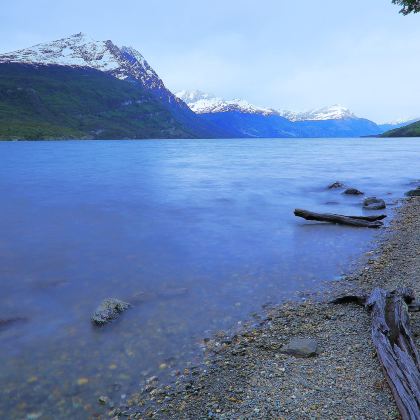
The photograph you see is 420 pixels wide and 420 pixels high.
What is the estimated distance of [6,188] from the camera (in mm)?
45000

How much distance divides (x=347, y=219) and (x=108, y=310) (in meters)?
16.8

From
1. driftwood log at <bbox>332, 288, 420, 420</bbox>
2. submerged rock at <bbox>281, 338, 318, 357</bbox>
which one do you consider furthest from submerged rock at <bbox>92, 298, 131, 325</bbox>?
driftwood log at <bbox>332, 288, 420, 420</bbox>

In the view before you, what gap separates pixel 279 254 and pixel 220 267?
132 inches

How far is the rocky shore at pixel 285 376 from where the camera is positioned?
283 inches

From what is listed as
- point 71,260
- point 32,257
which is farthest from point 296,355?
point 32,257

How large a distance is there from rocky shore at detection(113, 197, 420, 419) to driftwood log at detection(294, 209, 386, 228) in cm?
1209

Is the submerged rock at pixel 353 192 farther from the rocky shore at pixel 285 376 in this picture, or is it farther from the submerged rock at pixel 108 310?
the submerged rock at pixel 108 310

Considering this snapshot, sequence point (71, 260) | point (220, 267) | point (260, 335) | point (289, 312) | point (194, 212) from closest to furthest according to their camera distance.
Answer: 1. point (260, 335)
2. point (289, 312)
3. point (220, 267)
4. point (71, 260)
5. point (194, 212)

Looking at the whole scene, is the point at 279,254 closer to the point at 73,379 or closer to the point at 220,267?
the point at 220,267

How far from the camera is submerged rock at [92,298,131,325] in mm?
11788

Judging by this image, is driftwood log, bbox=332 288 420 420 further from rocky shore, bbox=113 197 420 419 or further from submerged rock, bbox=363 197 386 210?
submerged rock, bbox=363 197 386 210

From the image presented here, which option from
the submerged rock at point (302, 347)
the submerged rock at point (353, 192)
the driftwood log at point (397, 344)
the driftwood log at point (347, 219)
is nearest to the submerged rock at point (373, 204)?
the driftwood log at point (347, 219)

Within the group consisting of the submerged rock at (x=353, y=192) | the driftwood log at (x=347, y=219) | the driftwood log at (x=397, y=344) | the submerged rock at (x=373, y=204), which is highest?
the driftwood log at (x=397, y=344)

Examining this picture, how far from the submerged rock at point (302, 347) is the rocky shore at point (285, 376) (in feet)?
0.11
